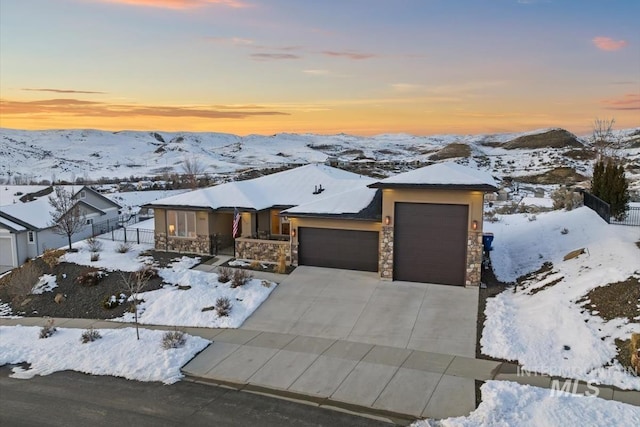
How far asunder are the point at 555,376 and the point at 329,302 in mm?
7797

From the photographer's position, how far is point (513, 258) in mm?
20750

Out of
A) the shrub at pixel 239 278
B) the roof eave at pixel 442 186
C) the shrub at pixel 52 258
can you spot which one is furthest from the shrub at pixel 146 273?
the roof eave at pixel 442 186

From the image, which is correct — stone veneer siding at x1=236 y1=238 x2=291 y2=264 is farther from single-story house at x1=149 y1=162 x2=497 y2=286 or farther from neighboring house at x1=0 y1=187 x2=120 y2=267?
neighboring house at x1=0 y1=187 x2=120 y2=267

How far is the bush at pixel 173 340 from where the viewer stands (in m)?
13.7

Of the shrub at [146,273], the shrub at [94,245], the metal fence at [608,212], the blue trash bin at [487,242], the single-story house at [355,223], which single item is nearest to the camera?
the single-story house at [355,223]

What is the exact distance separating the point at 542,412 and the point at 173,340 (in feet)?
31.2

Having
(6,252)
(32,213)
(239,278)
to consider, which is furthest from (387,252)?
(32,213)

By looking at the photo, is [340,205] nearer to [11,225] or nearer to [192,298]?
[192,298]

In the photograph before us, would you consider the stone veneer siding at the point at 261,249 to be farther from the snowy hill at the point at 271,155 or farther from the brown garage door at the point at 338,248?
the snowy hill at the point at 271,155

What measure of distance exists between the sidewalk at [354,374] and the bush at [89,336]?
3.22 meters

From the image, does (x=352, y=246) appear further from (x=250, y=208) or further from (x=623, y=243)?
(x=623, y=243)

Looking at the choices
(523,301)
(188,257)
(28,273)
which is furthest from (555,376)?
(28,273)

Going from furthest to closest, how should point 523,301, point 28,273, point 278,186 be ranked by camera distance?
point 278,186 → point 28,273 → point 523,301

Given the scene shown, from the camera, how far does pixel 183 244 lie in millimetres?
23844
